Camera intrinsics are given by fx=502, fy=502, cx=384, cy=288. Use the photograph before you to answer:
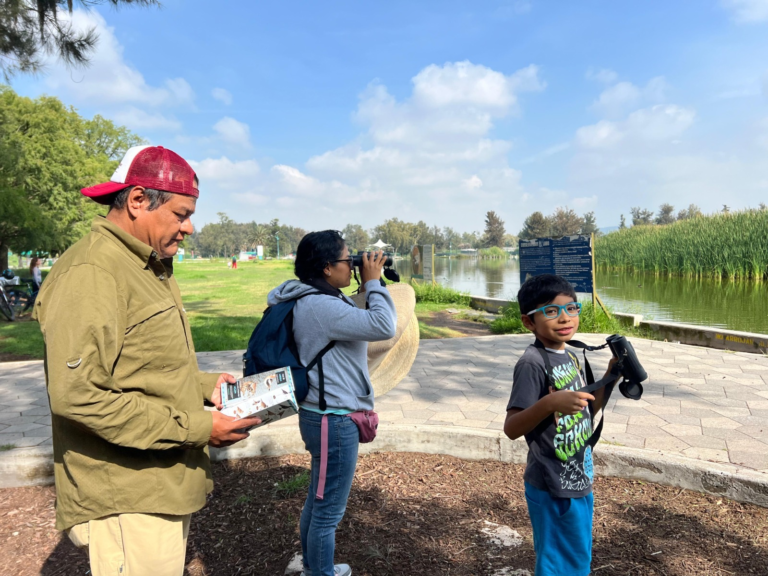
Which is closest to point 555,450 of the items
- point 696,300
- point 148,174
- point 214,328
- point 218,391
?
point 218,391

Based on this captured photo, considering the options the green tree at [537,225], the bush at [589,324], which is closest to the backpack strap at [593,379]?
the bush at [589,324]

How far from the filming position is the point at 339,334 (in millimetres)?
1973

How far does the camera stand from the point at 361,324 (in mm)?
1945

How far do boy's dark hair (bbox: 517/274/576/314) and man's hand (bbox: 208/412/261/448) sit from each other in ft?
3.49

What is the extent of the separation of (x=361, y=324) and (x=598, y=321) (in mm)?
7919

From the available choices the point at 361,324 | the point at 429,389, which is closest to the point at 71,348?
the point at 361,324

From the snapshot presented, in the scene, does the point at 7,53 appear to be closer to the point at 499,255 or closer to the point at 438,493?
the point at 438,493

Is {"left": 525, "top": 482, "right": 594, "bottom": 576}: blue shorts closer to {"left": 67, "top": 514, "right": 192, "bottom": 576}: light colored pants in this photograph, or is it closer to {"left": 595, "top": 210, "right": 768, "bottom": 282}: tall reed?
{"left": 67, "top": 514, "right": 192, "bottom": 576}: light colored pants

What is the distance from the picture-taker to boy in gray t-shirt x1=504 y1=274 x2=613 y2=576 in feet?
5.82

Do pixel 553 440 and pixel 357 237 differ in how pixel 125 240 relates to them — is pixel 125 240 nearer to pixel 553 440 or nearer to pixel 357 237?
pixel 553 440

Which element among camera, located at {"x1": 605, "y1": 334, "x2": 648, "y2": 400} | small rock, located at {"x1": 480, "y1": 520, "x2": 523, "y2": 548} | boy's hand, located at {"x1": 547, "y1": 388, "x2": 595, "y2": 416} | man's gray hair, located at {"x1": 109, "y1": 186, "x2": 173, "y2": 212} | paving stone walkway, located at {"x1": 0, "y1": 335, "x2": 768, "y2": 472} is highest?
man's gray hair, located at {"x1": 109, "y1": 186, "x2": 173, "y2": 212}

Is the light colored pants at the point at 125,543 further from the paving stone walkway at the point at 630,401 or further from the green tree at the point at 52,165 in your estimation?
the green tree at the point at 52,165

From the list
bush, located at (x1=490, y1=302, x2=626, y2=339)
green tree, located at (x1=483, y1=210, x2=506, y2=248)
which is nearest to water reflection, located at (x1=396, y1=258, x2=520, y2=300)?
bush, located at (x1=490, y1=302, x2=626, y2=339)

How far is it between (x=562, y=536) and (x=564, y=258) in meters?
8.52
